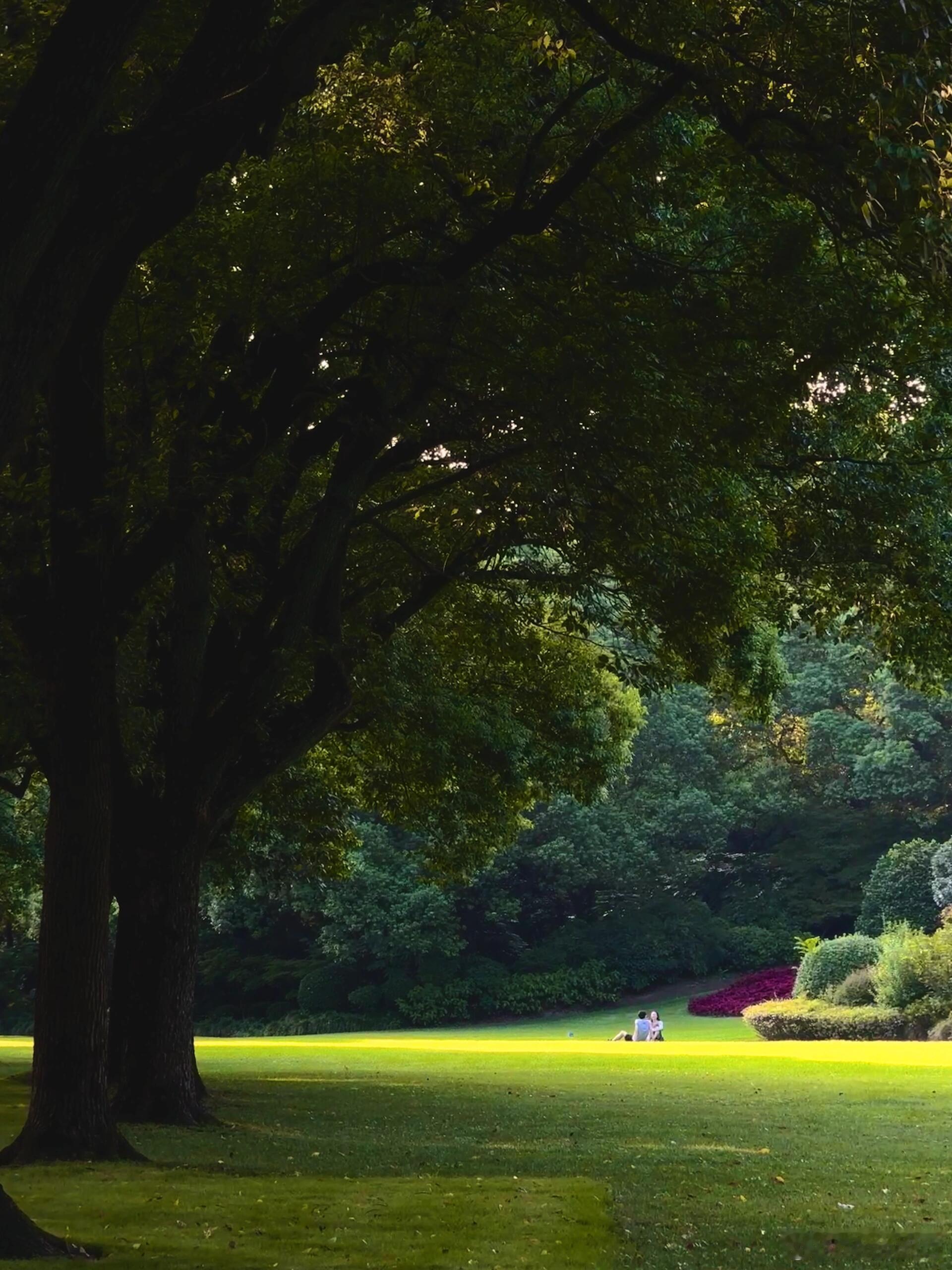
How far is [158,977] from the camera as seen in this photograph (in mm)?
14820

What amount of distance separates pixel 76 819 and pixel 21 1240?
15.4 ft

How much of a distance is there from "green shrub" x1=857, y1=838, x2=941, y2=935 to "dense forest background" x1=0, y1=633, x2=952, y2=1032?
3.29m

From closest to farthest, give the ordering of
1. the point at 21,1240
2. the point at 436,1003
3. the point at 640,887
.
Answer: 1. the point at 21,1240
2. the point at 436,1003
3. the point at 640,887

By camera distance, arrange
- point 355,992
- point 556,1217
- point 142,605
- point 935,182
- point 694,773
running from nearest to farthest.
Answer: point 935,182 → point 556,1217 → point 142,605 → point 355,992 → point 694,773

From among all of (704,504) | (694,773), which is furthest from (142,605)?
(694,773)

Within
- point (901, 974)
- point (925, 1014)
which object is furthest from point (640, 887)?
point (925, 1014)

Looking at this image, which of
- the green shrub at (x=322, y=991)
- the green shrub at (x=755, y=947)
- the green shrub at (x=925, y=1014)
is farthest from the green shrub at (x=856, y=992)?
the green shrub at (x=322, y=991)

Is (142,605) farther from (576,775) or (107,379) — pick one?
(576,775)

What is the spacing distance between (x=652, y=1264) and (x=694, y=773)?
5324cm

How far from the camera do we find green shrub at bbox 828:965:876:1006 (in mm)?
39312

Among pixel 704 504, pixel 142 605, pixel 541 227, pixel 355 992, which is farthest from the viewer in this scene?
pixel 355 992

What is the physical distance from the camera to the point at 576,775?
911 inches

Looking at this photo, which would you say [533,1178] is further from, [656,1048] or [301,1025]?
[301,1025]

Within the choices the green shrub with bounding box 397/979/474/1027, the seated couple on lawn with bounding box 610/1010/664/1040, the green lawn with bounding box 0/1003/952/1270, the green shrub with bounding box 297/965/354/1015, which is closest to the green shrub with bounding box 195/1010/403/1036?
the green shrub with bounding box 297/965/354/1015
